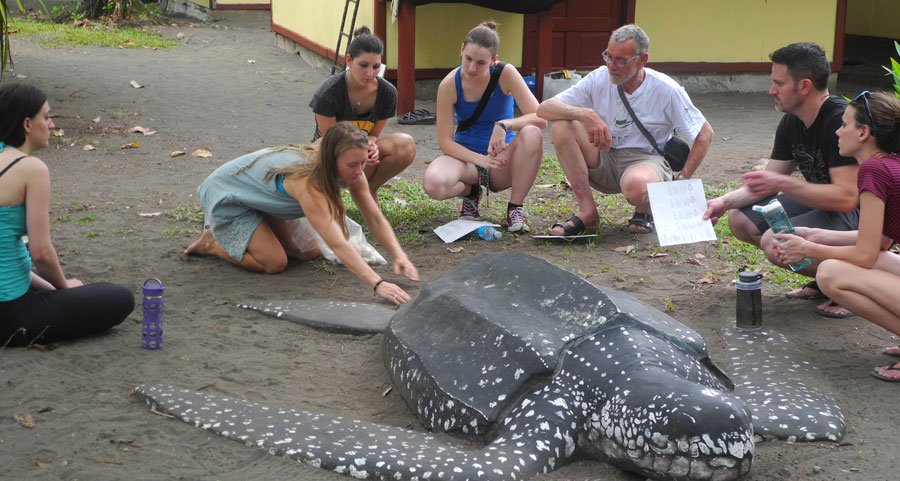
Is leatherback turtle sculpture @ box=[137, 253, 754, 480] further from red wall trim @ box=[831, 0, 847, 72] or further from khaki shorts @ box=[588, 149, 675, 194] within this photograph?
red wall trim @ box=[831, 0, 847, 72]

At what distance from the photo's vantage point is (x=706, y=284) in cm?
524

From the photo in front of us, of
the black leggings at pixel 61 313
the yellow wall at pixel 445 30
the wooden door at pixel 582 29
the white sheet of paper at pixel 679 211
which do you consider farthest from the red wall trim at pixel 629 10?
the black leggings at pixel 61 313

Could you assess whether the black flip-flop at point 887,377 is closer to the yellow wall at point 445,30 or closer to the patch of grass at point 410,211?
the patch of grass at point 410,211

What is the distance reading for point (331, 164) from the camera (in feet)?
15.4

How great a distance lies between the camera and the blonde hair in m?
4.62

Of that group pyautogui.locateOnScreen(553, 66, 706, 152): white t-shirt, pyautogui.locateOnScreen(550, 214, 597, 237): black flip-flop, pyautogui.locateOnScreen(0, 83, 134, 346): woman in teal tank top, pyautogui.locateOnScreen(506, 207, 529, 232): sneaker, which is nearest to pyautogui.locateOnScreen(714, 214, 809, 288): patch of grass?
pyautogui.locateOnScreen(553, 66, 706, 152): white t-shirt

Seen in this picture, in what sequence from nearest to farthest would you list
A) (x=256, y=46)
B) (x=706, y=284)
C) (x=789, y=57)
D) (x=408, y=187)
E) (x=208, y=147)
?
(x=789, y=57) → (x=706, y=284) → (x=408, y=187) → (x=208, y=147) → (x=256, y=46)

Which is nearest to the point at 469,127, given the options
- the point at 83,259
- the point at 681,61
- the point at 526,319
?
the point at 83,259

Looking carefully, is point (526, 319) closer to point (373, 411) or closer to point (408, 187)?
point (373, 411)

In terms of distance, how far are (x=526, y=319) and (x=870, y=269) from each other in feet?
5.05

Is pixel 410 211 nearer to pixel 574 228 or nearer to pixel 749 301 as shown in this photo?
pixel 574 228

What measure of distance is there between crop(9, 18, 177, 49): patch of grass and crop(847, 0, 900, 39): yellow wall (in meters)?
11.4

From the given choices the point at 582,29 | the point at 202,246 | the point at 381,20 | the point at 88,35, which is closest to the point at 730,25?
the point at 582,29

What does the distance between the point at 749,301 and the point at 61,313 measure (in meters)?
3.10
